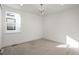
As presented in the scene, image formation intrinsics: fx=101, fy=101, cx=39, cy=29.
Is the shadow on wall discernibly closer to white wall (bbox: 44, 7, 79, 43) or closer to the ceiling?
white wall (bbox: 44, 7, 79, 43)

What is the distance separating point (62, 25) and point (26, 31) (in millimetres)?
1047

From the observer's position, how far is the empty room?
2.76m

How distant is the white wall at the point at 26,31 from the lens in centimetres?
280

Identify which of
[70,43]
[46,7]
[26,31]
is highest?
[46,7]

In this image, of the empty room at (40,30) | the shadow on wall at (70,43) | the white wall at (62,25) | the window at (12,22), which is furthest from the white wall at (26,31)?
the shadow on wall at (70,43)

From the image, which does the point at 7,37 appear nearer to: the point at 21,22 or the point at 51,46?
the point at 21,22

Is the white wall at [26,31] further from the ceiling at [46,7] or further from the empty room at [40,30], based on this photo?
the ceiling at [46,7]

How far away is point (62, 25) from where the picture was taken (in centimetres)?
285

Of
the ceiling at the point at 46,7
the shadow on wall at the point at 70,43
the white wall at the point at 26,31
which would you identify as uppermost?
the ceiling at the point at 46,7

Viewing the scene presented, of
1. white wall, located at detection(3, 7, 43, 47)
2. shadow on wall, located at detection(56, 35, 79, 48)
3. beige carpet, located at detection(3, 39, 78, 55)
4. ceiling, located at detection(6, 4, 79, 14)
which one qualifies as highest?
ceiling, located at detection(6, 4, 79, 14)

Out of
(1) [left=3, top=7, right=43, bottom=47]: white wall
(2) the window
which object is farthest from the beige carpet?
(2) the window

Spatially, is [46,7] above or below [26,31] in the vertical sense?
above

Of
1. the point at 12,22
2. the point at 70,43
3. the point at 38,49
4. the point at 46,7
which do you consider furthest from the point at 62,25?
the point at 12,22

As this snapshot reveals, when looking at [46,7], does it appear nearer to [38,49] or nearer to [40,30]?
[40,30]
